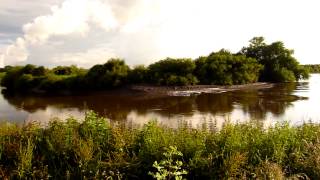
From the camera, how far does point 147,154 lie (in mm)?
7133

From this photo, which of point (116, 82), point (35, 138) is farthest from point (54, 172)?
point (116, 82)

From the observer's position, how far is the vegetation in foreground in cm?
657

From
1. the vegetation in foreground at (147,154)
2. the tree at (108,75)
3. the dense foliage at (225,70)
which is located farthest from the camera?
the dense foliage at (225,70)

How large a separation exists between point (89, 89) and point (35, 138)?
1732 inches

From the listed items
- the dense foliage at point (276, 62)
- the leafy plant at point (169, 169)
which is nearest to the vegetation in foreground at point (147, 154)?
the leafy plant at point (169, 169)

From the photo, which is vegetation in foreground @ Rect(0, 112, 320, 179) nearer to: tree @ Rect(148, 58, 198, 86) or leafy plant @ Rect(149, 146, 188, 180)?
leafy plant @ Rect(149, 146, 188, 180)

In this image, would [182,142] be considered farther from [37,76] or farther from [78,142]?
[37,76]

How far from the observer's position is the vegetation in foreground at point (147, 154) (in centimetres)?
657

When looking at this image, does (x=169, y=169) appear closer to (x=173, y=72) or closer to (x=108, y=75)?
(x=173, y=72)

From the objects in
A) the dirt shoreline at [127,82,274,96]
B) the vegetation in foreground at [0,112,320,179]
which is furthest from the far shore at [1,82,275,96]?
the vegetation in foreground at [0,112,320,179]

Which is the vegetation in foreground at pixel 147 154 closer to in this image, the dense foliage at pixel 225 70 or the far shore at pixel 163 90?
the far shore at pixel 163 90

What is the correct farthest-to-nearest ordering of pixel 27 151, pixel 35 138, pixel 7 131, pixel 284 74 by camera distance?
pixel 284 74, pixel 7 131, pixel 35 138, pixel 27 151

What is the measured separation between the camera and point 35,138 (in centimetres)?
801

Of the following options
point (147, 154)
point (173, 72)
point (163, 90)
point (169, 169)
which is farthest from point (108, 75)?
point (169, 169)
